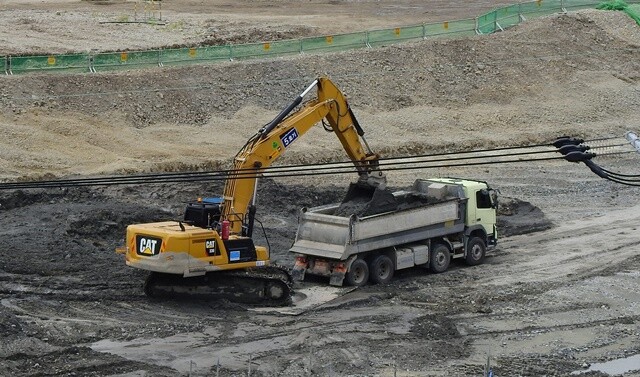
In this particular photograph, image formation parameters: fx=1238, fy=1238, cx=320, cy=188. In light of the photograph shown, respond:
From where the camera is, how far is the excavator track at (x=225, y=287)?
Result: 26.0 m

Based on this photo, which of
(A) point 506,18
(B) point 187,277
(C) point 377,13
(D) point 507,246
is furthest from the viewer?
(C) point 377,13

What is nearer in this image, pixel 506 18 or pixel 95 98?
pixel 95 98

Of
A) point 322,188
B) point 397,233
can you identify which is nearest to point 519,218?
point 322,188

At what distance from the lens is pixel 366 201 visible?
29.1m

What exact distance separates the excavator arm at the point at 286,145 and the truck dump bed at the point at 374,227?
1.13 meters

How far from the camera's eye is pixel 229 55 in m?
48.1

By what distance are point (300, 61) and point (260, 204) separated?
1476 centimetres

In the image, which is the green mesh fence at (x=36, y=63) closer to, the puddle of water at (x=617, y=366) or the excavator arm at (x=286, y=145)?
the excavator arm at (x=286, y=145)

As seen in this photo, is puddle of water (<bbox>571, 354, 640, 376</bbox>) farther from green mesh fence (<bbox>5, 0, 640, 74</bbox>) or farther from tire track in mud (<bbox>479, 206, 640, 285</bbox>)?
green mesh fence (<bbox>5, 0, 640, 74</bbox>)

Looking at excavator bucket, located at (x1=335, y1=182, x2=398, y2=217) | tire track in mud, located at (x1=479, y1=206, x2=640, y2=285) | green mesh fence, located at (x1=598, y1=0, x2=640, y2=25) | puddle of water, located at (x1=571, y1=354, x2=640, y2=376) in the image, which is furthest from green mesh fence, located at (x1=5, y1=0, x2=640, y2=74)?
puddle of water, located at (x1=571, y1=354, x2=640, y2=376)

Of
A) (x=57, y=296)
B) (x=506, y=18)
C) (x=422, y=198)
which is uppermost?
(x=506, y=18)

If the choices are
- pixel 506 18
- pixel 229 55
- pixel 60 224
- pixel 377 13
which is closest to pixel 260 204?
pixel 60 224

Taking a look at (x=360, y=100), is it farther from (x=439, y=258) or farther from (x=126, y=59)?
→ (x=439, y=258)

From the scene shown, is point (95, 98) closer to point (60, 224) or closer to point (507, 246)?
point (60, 224)
